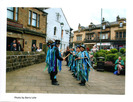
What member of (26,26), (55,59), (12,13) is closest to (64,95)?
(55,59)

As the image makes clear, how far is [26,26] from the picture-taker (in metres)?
9.75

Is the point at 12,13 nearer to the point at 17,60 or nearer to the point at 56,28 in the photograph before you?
the point at 17,60

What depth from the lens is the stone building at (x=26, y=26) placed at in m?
7.90

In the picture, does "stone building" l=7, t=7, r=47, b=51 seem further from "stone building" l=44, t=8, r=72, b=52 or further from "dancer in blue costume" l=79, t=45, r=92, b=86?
"dancer in blue costume" l=79, t=45, r=92, b=86

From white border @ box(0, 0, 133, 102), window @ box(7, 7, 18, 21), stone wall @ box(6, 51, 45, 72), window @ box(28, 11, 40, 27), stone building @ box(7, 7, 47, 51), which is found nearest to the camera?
white border @ box(0, 0, 133, 102)

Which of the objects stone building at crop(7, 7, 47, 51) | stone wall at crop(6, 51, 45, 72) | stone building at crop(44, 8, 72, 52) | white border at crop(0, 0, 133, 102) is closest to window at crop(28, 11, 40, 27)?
stone building at crop(7, 7, 47, 51)

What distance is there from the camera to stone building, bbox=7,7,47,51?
311 inches

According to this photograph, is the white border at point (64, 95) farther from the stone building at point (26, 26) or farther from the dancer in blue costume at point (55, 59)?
the stone building at point (26, 26)

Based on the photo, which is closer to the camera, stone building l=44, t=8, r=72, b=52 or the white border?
the white border

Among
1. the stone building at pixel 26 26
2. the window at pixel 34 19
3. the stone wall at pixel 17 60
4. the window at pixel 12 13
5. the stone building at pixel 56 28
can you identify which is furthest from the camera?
the stone building at pixel 56 28

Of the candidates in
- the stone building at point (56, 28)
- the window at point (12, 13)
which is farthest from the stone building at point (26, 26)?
the stone building at point (56, 28)

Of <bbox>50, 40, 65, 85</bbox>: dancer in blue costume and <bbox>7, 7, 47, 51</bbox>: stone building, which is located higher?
<bbox>7, 7, 47, 51</bbox>: stone building
